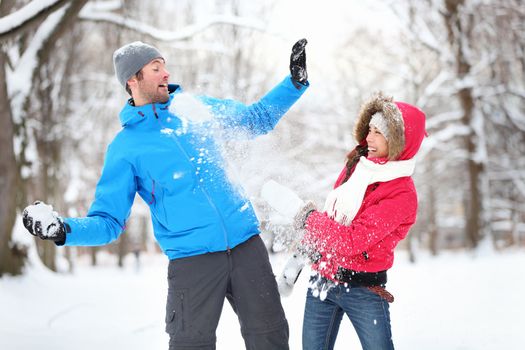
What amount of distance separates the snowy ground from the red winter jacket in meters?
0.96

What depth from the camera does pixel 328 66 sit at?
674 inches

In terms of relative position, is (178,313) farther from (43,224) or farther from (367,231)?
(367,231)

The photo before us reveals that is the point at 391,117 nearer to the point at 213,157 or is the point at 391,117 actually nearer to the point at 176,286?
the point at 213,157

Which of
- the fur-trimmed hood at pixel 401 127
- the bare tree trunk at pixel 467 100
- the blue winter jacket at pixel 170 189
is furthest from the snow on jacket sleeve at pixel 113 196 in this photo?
the bare tree trunk at pixel 467 100

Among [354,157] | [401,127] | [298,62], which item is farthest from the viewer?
[354,157]

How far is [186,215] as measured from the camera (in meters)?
2.29

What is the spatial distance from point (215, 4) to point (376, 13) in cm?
425

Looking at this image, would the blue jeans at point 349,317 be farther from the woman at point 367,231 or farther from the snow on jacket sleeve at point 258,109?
the snow on jacket sleeve at point 258,109

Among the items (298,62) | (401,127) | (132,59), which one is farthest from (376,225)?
(132,59)

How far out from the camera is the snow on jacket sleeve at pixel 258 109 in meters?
2.54

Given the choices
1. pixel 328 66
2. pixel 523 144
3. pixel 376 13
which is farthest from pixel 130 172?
pixel 523 144

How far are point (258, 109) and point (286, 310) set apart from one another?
3.32 meters

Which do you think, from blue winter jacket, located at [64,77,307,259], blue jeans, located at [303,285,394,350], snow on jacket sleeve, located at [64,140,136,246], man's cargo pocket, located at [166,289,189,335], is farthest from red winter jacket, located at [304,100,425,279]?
snow on jacket sleeve, located at [64,140,136,246]

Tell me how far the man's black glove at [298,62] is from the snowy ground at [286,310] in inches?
49.7
